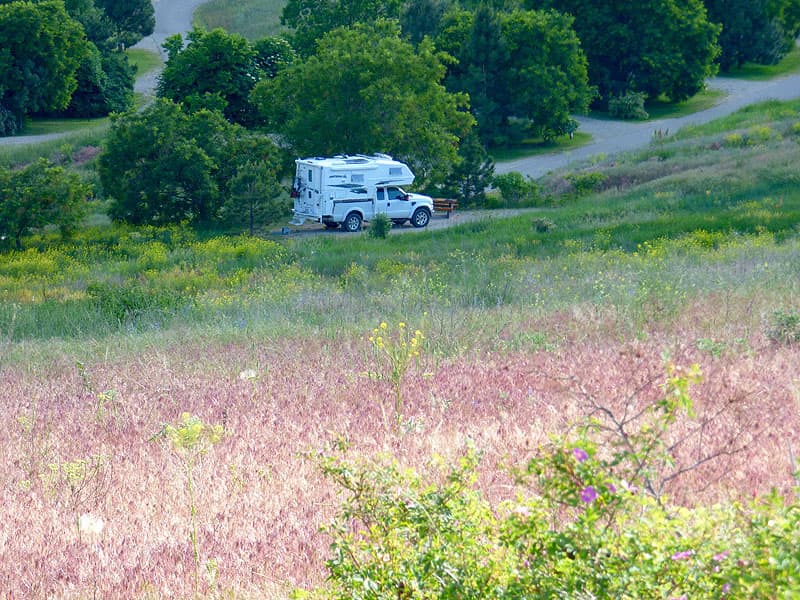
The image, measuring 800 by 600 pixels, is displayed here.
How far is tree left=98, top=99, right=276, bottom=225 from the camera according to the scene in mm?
34219

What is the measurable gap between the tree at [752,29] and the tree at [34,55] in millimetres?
43890

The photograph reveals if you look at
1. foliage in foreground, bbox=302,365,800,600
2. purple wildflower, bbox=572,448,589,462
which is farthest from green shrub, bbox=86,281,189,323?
purple wildflower, bbox=572,448,589,462

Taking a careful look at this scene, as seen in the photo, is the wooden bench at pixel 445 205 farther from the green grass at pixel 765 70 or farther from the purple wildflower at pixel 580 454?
the green grass at pixel 765 70

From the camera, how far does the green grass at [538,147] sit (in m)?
52.2

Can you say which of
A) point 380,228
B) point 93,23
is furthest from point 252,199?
point 93,23

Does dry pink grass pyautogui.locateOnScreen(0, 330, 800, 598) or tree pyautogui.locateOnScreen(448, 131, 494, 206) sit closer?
dry pink grass pyautogui.locateOnScreen(0, 330, 800, 598)

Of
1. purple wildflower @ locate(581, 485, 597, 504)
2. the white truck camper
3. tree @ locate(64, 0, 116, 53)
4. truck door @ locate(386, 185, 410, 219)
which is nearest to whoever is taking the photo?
purple wildflower @ locate(581, 485, 597, 504)

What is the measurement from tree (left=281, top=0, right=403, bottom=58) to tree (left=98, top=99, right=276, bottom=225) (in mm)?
19483

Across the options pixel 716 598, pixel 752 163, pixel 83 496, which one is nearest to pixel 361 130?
pixel 752 163

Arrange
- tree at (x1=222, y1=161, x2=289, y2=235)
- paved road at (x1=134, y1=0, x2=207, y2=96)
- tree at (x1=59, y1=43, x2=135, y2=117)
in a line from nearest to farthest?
tree at (x1=222, y1=161, x2=289, y2=235) → tree at (x1=59, y1=43, x2=135, y2=117) → paved road at (x1=134, y1=0, x2=207, y2=96)

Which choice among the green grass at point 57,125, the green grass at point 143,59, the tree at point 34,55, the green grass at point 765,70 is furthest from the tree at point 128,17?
the green grass at point 765,70

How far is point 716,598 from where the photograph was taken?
305 centimetres

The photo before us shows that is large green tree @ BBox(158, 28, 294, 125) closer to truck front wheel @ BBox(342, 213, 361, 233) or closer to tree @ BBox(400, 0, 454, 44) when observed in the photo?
truck front wheel @ BBox(342, 213, 361, 233)

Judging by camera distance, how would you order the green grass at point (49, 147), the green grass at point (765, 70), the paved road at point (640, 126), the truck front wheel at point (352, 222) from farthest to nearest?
the green grass at point (765, 70) < the paved road at point (640, 126) < the green grass at point (49, 147) < the truck front wheel at point (352, 222)
